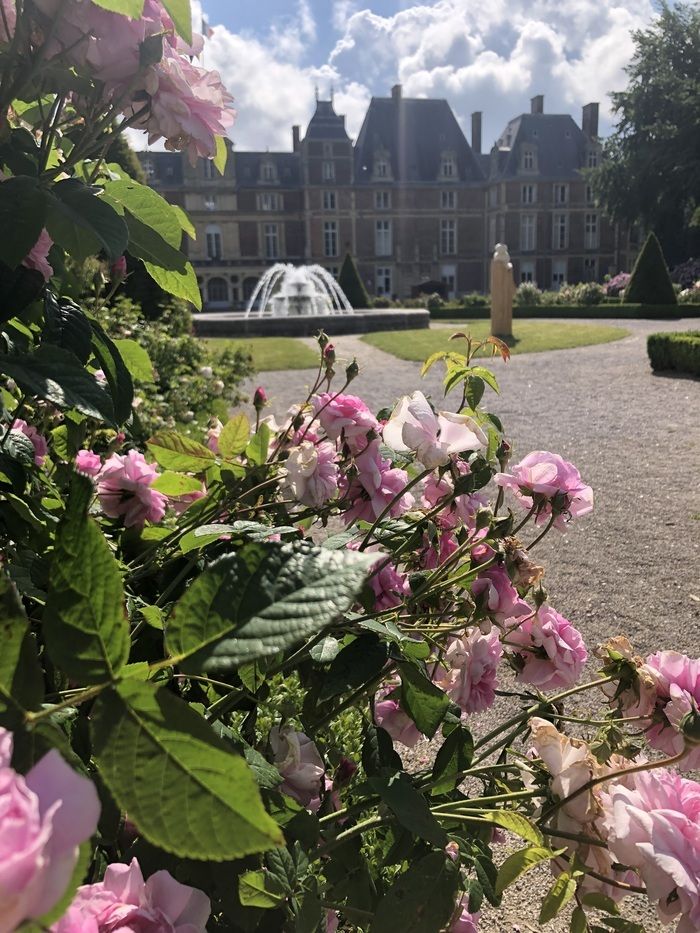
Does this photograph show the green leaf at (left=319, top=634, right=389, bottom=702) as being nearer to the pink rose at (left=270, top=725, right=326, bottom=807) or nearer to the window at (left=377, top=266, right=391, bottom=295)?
the pink rose at (left=270, top=725, right=326, bottom=807)

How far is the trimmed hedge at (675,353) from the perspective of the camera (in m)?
A: 9.06

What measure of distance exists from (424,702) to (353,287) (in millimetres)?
23277

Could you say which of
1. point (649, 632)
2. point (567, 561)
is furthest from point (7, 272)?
point (567, 561)

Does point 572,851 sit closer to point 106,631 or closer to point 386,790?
point 386,790

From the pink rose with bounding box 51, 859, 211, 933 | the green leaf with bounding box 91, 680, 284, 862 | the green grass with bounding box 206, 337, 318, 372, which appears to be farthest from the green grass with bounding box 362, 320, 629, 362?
the green leaf with bounding box 91, 680, 284, 862

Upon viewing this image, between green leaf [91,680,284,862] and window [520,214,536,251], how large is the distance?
38.8 m

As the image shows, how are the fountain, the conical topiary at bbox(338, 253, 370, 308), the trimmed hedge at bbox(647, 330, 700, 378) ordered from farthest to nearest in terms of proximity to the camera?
the conical topiary at bbox(338, 253, 370, 308) → the fountain → the trimmed hedge at bbox(647, 330, 700, 378)

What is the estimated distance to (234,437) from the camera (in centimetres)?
108

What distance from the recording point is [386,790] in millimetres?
713

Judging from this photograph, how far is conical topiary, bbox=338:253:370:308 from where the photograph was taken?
75.8 feet

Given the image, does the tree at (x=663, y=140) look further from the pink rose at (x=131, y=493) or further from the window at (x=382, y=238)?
the pink rose at (x=131, y=493)

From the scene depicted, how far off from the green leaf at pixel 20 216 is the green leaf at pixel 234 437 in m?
0.42

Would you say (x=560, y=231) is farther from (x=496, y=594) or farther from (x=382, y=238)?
(x=496, y=594)

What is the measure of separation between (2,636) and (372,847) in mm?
1406
